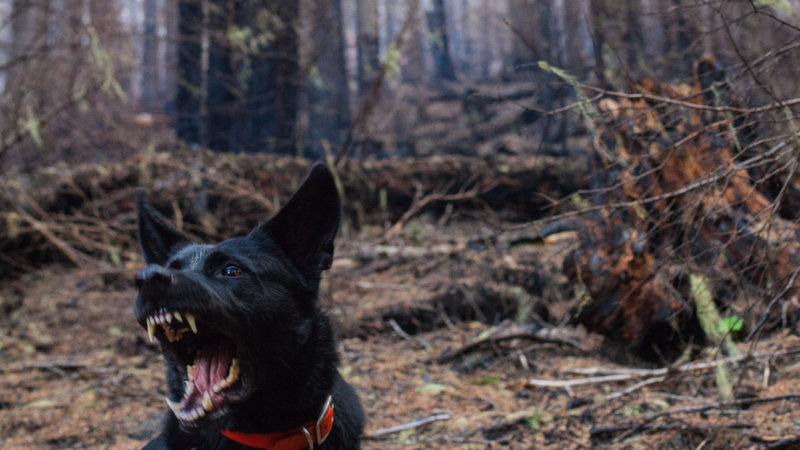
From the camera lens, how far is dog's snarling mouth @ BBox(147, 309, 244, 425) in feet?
5.83

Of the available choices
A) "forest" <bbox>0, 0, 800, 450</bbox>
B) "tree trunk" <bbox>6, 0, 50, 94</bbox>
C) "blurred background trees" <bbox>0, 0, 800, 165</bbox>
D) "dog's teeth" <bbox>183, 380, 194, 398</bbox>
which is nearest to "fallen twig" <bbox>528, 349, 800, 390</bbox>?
"forest" <bbox>0, 0, 800, 450</bbox>

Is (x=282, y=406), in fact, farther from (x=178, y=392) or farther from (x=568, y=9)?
(x=568, y=9)

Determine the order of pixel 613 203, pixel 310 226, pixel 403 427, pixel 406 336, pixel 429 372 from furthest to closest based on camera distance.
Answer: pixel 406 336 < pixel 429 372 < pixel 403 427 < pixel 613 203 < pixel 310 226

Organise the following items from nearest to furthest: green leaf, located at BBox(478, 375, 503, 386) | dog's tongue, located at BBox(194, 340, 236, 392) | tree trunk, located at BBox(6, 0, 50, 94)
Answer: dog's tongue, located at BBox(194, 340, 236, 392)
green leaf, located at BBox(478, 375, 503, 386)
tree trunk, located at BBox(6, 0, 50, 94)

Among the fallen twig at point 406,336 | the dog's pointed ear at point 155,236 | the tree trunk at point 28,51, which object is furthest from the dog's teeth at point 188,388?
the tree trunk at point 28,51

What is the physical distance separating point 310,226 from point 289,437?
0.99 m

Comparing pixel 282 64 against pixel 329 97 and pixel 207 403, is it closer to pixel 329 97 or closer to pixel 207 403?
pixel 329 97

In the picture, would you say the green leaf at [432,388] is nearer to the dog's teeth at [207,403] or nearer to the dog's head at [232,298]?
the dog's head at [232,298]

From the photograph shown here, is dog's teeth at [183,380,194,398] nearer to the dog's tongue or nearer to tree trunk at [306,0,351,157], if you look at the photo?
the dog's tongue

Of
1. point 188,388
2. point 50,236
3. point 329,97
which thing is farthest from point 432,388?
point 329,97

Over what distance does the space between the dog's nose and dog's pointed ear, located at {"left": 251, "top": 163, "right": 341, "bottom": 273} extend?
67 cm

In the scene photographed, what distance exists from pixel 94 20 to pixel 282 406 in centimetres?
650

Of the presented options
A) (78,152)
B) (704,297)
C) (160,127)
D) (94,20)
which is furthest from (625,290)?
(160,127)

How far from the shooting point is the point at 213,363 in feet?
6.38
